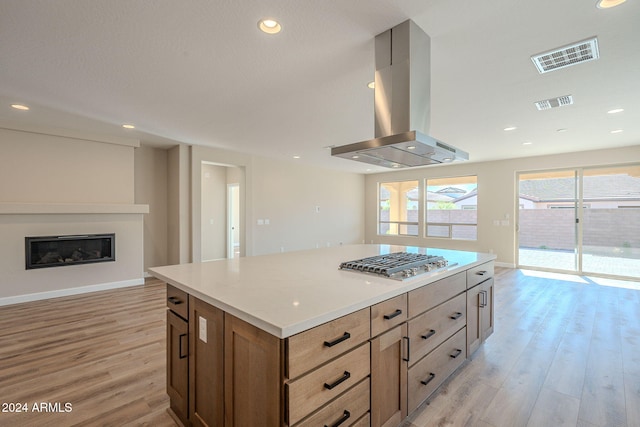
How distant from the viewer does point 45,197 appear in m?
4.39

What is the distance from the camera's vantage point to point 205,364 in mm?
1520

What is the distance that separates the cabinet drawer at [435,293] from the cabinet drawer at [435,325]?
0.14 feet

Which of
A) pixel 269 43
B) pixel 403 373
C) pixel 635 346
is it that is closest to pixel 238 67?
pixel 269 43

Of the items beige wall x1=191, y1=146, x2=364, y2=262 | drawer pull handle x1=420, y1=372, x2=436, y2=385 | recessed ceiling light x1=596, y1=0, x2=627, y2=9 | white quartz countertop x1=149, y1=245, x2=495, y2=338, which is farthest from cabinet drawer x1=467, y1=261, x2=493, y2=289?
beige wall x1=191, y1=146, x2=364, y2=262

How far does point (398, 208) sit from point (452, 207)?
5.42 ft

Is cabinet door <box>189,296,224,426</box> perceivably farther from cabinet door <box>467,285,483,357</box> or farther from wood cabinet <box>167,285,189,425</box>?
cabinet door <box>467,285,483,357</box>

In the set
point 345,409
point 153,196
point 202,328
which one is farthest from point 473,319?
point 153,196

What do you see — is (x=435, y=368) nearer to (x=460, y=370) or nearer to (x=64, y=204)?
(x=460, y=370)

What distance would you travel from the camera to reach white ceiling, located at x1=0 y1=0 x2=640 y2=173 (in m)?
1.81

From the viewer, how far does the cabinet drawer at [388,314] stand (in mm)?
1447

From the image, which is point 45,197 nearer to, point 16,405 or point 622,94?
point 16,405

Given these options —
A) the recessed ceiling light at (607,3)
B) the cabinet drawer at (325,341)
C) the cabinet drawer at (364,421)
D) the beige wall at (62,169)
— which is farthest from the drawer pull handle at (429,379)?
the beige wall at (62,169)

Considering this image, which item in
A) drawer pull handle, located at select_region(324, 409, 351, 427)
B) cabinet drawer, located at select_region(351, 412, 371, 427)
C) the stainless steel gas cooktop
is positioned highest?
the stainless steel gas cooktop

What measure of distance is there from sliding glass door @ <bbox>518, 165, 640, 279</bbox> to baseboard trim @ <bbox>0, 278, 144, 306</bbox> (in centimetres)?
810
